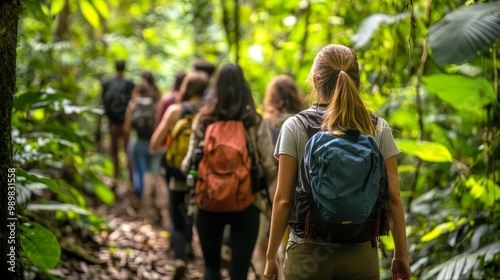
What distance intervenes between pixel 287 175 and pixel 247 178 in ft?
4.49

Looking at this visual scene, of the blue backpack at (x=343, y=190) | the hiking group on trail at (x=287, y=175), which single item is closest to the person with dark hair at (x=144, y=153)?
the hiking group on trail at (x=287, y=175)

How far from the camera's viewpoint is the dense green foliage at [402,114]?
173 inches

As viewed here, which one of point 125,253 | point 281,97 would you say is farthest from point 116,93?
point 281,97

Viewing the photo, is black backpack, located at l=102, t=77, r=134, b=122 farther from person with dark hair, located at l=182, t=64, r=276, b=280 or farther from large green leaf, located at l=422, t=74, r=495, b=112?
large green leaf, located at l=422, t=74, r=495, b=112

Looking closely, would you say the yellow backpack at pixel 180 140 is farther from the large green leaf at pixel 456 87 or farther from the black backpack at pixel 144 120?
the black backpack at pixel 144 120

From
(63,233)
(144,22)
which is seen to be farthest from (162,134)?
(144,22)

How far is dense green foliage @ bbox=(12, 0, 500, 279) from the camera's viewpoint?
14.4 feet

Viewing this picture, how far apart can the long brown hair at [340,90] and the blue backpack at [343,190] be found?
80mm

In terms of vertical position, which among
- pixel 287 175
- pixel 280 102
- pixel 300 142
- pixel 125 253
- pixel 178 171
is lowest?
pixel 125 253

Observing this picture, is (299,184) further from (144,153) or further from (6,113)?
(144,153)

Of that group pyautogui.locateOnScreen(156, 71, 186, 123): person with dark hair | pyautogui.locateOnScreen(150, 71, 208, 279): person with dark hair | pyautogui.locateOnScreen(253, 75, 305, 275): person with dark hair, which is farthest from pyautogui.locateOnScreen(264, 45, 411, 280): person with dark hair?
pyautogui.locateOnScreen(156, 71, 186, 123): person with dark hair

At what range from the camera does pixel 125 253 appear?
22.6 ft

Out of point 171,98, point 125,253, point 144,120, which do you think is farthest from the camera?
point 144,120

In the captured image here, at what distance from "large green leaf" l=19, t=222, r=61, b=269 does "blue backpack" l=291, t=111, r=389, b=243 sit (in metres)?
1.78
